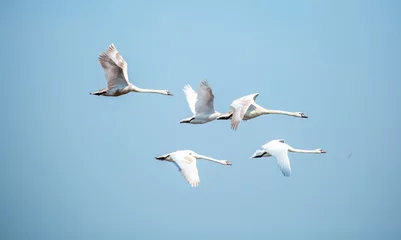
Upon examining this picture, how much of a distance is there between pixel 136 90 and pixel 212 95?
3967 millimetres

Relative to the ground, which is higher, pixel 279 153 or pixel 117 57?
pixel 117 57

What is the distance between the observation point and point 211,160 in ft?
169

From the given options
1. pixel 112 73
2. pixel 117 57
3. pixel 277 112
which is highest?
pixel 117 57

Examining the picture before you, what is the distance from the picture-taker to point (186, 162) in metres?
45.8

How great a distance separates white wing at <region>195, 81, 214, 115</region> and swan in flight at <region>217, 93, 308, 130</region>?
683mm

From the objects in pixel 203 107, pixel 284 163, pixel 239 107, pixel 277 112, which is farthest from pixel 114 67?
pixel 284 163

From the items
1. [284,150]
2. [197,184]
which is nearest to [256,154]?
[284,150]

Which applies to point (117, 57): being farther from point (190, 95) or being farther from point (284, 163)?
point (284, 163)

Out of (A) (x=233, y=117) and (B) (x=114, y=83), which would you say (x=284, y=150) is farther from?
(B) (x=114, y=83)

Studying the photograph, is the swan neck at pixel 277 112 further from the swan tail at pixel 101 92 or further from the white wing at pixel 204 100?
the swan tail at pixel 101 92

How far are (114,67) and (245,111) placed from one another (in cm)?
640

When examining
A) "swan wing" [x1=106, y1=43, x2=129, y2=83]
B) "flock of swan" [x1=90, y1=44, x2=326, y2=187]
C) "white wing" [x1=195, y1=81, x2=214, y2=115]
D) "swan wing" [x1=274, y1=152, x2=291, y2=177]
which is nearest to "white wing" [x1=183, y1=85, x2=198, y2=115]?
"flock of swan" [x1=90, y1=44, x2=326, y2=187]

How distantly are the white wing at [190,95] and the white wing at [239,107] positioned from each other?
16.2 feet

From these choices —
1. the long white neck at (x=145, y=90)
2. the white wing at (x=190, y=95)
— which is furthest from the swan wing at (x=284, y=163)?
the long white neck at (x=145, y=90)
